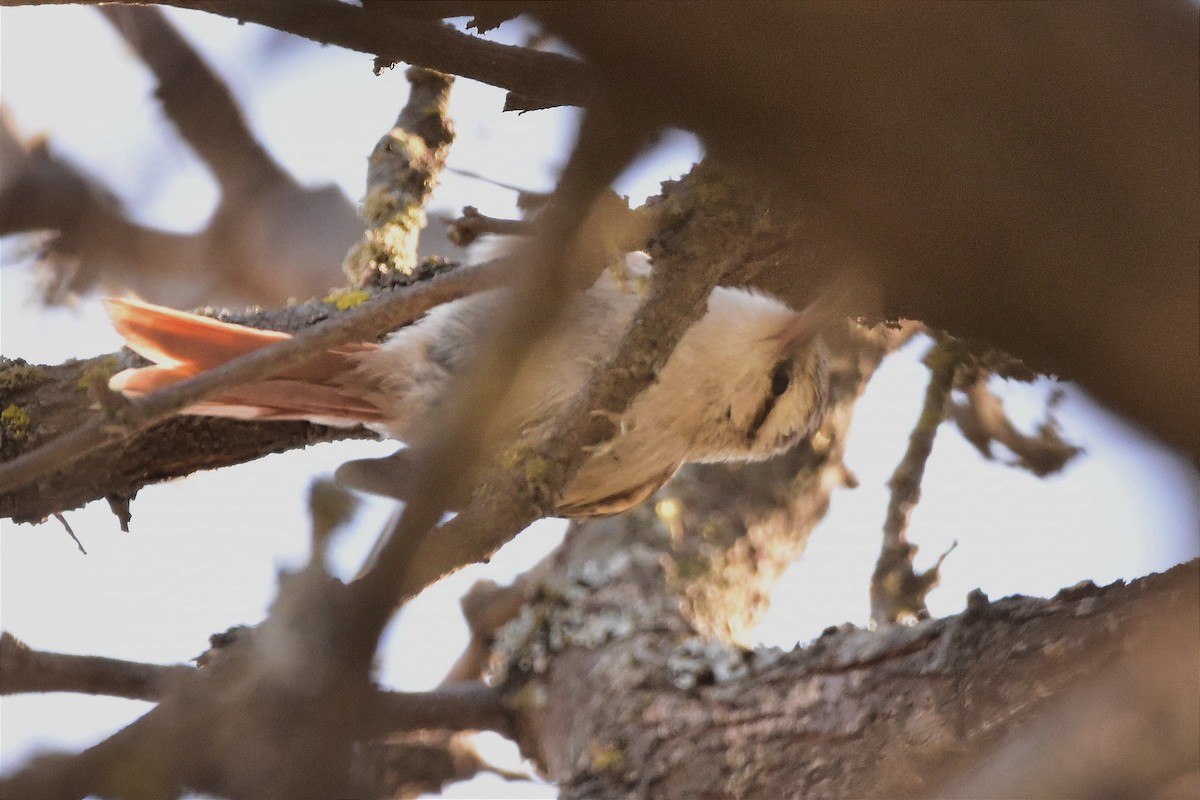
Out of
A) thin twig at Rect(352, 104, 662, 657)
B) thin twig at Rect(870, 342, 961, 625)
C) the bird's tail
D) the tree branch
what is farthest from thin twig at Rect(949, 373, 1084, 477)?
the bird's tail

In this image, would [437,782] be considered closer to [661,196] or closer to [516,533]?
[516,533]

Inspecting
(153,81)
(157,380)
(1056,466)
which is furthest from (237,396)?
(1056,466)

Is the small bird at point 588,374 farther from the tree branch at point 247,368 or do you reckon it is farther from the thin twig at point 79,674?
the thin twig at point 79,674

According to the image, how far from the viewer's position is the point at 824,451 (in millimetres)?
3307

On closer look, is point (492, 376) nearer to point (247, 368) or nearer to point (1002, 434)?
point (247, 368)

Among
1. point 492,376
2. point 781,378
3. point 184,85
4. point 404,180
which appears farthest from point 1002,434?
point 492,376

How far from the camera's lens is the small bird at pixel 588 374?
1974 mm

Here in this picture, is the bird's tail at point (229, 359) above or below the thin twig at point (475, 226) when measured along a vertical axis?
above

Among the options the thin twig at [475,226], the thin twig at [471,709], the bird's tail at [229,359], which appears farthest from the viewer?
the thin twig at [471,709]

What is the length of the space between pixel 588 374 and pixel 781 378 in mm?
653

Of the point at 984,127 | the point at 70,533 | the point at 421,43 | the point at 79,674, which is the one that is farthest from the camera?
the point at 70,533

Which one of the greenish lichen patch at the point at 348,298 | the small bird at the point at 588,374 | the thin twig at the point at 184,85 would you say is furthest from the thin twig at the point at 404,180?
the thin twig at the point at 184,85

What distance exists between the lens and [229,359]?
6.49 ft

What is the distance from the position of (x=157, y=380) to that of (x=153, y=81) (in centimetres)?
72
